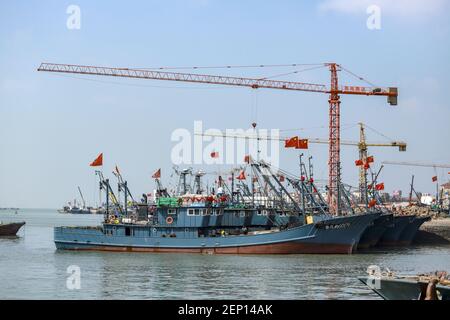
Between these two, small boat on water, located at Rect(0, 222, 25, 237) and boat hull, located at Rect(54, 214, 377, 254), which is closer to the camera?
boat hull, located at Rect(54, 214, 377, 254)

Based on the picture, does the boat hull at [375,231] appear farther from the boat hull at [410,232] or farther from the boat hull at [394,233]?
the boat hull at [410,232]

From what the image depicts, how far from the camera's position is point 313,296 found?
40156 millimetres

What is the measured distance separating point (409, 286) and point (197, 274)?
2115 centimetres

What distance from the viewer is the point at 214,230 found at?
7144 centimetres

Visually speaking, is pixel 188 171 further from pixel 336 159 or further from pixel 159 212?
pixel 336 159

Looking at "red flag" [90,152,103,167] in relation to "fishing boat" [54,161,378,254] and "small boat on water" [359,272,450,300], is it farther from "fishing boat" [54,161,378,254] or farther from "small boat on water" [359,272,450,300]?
"small boat on water" [359,272,450,300]

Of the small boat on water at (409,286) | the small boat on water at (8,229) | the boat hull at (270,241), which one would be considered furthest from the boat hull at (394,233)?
the small boat on water at (8,229)

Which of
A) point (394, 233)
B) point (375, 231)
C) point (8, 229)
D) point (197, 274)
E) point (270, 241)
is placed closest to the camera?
point (197, 274)

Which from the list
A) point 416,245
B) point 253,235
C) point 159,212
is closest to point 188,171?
point 159,212

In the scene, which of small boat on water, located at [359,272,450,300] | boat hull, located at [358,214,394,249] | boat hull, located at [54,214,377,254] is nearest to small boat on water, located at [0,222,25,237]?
boat hull, located at [54,214,377,254]

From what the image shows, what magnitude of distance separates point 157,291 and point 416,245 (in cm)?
5343

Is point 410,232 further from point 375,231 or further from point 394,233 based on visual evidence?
point 375,231

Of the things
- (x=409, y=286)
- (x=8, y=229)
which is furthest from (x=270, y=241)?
(x=8, y=229)

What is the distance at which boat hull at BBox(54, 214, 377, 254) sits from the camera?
67.6m
